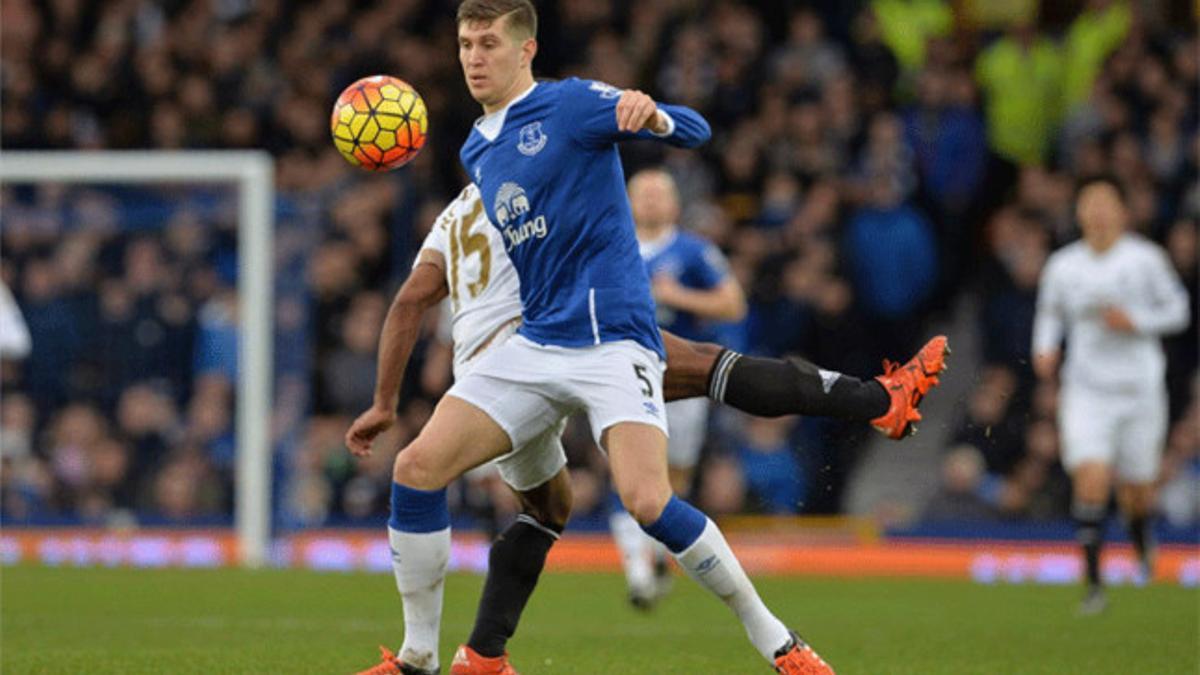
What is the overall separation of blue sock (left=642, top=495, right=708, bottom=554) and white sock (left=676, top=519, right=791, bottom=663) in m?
0.02

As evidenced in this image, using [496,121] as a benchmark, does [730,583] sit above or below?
below

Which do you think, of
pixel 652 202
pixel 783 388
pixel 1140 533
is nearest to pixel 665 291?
pixel 652 202

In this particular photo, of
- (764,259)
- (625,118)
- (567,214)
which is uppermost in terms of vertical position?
(625,118)

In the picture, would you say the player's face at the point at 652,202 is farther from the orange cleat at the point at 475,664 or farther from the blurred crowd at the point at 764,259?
the orange cleat at the point at 475,664

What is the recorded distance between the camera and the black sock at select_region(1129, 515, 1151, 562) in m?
13.9

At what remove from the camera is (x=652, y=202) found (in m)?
13.0

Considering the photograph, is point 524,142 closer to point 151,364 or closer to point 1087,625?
point 1087,625

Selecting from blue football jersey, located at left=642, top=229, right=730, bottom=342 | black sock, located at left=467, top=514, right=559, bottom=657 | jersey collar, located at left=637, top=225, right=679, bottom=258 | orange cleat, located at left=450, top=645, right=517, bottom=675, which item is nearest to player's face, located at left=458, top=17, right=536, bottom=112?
black sock, located at left=467, top=514, right=559, bottom=657

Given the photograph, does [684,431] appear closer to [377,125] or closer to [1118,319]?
[1118,319]

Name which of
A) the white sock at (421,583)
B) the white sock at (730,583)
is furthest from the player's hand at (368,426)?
the white sock at (730,583)

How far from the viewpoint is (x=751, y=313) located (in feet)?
58.6

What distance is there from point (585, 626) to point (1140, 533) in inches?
171

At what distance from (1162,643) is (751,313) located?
792 centimetres

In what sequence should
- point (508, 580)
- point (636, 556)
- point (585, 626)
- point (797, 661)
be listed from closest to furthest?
point (797, 661)
point (508, 580)
point (585, 626)
point (636, 556)
